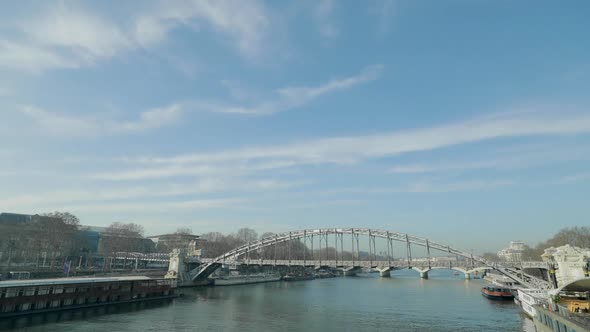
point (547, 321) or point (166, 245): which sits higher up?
point (166, 245)

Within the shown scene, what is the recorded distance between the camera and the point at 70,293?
2980cm

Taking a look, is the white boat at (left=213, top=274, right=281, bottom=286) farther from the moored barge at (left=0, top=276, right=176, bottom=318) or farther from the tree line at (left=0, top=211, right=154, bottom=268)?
the tree line at (left=0, top=211, right=154, bottom=268)

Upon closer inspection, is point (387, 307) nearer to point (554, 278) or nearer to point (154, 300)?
point (554, 278)

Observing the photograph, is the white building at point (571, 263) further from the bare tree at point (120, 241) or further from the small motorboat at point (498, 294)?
the bare tree at point (120, 241)

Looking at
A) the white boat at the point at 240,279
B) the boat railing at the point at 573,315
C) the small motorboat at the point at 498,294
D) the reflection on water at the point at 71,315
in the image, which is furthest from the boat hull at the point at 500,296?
the white boat at the point at 240,279

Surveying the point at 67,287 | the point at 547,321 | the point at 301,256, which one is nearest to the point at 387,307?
the point at 547,321

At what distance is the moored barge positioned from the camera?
25219 mm

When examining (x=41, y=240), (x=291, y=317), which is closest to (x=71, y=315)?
(x=291, y=317)

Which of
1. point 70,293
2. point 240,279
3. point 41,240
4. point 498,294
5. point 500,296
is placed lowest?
point 500,296

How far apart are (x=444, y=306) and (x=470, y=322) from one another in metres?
8.63

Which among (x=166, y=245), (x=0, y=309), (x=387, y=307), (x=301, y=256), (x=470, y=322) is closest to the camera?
(x=0, y=309)

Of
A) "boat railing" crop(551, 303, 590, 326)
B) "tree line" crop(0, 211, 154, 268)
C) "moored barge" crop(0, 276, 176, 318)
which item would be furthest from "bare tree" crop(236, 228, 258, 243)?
"boat railing" crop(551, 303, 590, 326)

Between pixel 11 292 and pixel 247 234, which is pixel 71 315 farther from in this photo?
pixel 247 234

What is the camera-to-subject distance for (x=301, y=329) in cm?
2459
